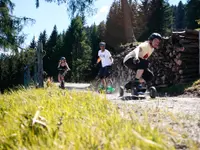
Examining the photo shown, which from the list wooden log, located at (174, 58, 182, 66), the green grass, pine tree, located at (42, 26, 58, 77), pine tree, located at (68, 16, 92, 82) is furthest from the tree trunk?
pine tree, located at (42, 26, 58, 77)

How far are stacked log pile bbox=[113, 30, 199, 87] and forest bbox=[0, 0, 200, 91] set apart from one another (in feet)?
2.96

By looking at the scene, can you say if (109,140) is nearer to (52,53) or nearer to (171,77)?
(171,77)

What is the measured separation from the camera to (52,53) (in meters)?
62.0

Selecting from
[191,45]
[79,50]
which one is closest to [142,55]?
[191,45]

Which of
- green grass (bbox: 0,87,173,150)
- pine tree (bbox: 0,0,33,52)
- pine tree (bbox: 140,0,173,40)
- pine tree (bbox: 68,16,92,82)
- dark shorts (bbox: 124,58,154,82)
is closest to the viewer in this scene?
green grass (bbox: 0,87,173,150)

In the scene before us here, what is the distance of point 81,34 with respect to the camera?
62.4m

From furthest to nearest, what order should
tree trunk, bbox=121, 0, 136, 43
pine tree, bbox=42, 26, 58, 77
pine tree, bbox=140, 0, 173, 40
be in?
1. pine tree, bbox=42, 26, 58, 77
2. pine tree, bbox=140, 0, 173, 40
3. tree trunk, bbox=121, 0, 136, 43

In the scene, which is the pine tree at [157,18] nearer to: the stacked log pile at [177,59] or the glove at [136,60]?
the stacked log pile at [177,59]

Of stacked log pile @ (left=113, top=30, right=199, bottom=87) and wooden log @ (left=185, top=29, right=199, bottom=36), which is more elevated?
wooden log @ (left=185, top=29, right=199, bottom=36)

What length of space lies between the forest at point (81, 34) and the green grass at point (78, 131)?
9.03m

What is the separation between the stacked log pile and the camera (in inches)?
476

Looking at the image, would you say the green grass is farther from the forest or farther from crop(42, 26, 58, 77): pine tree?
crop(42, 26, 58, 77): pine tree

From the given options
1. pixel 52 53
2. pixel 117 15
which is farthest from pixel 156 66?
pixel 52 53

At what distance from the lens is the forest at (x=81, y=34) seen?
57.7 ft
